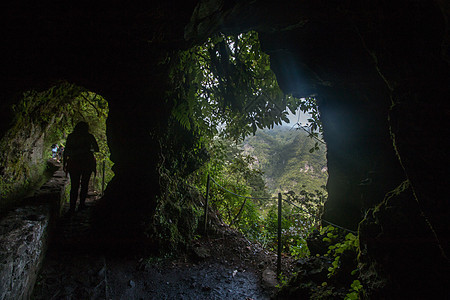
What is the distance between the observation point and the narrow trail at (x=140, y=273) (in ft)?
9.75

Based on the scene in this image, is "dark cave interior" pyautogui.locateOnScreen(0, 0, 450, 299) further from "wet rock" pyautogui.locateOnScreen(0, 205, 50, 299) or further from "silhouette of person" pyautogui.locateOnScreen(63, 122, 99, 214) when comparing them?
"wet rock" pyautogui.locateOnScreen(0, 205, 50, 299)

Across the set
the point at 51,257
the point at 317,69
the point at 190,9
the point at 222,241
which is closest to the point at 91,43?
the point at 190,9

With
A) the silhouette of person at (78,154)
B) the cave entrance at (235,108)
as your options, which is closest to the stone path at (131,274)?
the silhouette of person at (78,154)

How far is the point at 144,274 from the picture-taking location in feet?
12.2

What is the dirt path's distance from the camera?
296cm

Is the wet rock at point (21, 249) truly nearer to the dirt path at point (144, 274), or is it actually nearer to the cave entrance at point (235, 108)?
the dirt path at point (144, 274)

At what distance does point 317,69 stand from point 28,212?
470 centimetres

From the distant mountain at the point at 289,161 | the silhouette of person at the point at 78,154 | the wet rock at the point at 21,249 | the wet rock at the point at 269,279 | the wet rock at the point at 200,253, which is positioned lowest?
the wet rock at the point at 269,279

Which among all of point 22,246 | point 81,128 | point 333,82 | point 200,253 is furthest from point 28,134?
point 333,82

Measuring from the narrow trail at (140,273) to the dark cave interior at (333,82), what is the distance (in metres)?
0.69

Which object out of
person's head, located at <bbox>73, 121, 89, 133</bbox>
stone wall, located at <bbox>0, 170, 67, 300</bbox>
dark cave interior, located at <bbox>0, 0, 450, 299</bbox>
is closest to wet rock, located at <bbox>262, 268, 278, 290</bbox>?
dark cave interior, located at <bbox>0, 0, 450, 299</bbox>

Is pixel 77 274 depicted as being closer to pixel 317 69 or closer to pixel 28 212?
pixel 28 212

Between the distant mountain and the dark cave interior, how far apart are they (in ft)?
89.4

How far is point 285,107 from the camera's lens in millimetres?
4832
